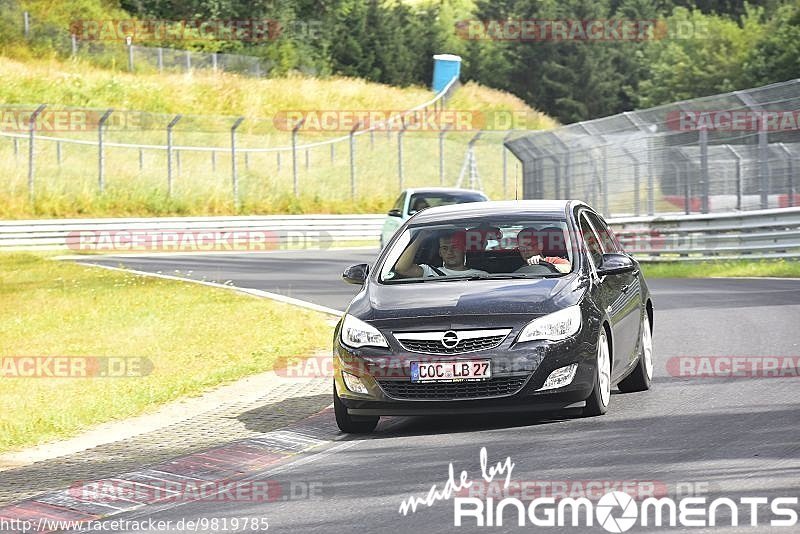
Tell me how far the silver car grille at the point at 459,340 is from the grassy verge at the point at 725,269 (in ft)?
52.3

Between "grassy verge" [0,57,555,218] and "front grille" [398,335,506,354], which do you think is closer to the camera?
"front grille" [398,335,506,354]

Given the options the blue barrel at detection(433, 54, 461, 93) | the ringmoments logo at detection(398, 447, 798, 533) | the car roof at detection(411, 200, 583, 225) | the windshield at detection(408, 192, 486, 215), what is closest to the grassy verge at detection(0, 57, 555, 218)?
the blue barrel at detection(433, 54, 461, 93)

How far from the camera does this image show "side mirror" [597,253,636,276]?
10.7 m

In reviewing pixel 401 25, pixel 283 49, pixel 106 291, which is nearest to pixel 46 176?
pixel 106 291

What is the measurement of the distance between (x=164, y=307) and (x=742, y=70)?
62620 mm

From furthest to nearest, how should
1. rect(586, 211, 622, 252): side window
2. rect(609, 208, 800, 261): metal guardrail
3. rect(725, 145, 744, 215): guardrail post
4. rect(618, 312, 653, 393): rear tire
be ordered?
1. rect(725, 145, 744, 215): guardrail post
2. rect(609, 208, 800, 261): metal guardrail
3. rect(586, 211, 622, 252): side window
4. rect(618, 312, 653, 393): rear tire

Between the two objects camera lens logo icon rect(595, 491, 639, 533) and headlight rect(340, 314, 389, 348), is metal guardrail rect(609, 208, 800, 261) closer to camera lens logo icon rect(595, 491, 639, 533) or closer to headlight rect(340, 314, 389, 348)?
headlight rect(340, 314, 389, 348)

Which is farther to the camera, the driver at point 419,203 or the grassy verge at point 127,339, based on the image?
the driver at point 419,203

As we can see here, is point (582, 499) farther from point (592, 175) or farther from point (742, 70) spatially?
point (742, 70)

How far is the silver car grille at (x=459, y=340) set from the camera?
952 cm
